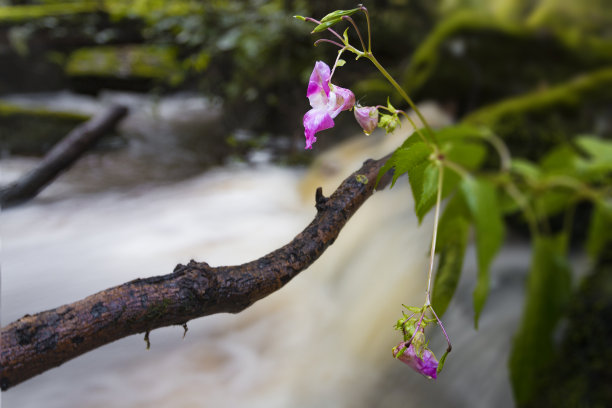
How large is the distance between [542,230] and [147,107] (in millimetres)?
1530

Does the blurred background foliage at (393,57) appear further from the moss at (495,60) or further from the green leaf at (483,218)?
the green leaf at (483,218)

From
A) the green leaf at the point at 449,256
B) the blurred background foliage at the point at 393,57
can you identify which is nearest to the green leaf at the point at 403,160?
the green leaf at the point at 449,256

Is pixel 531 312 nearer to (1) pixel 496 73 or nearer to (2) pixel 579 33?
(1) pixel 496 73

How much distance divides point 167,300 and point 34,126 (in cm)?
67

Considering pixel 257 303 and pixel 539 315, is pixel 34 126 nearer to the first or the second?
pixel 257 303

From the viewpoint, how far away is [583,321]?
47.9 inches

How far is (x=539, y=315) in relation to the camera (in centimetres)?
110

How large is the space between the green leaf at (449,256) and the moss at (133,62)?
1397mm

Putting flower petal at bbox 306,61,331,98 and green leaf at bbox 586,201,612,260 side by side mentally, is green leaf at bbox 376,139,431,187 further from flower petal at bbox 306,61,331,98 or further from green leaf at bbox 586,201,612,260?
green leaf at bbox 586,201,612,260

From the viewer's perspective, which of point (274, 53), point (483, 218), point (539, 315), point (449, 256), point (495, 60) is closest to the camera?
point (449, 256)

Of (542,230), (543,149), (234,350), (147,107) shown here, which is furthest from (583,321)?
(147,107)

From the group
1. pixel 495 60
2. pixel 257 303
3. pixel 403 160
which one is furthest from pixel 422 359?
pixel 495 60

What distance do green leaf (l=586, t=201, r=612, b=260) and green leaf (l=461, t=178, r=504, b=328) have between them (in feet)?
1.89

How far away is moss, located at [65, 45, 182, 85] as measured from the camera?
1683mm
